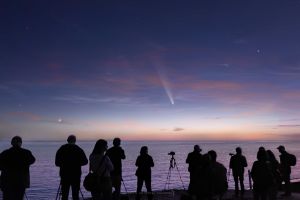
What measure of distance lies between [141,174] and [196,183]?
16.4 ft

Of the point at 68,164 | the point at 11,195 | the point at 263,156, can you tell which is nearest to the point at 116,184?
the point at 68,164

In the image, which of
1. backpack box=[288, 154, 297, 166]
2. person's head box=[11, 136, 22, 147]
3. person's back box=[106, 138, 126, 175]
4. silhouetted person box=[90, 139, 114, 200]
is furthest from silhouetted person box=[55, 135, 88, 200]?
backpack box=[288, 154, 297, 166]

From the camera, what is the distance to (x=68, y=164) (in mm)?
11141

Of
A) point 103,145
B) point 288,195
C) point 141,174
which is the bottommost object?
point 288,195

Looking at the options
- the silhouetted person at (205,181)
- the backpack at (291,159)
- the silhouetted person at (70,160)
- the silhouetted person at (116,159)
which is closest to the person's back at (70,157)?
the silhouetted person at (70,160)

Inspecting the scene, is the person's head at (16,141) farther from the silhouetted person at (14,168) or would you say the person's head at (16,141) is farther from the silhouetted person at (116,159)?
the silhouetted person at (116,159)

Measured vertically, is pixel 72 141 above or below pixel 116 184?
above

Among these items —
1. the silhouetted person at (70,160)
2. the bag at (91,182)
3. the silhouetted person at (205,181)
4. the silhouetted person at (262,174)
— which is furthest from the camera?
the silhouetted person at (262,174)

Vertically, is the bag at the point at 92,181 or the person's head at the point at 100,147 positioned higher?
the person's head at the point at 100,147

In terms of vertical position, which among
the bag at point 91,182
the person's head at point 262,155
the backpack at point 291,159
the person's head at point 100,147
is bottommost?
the bag at point 91,182

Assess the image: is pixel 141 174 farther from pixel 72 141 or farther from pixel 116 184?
pixel 72 141

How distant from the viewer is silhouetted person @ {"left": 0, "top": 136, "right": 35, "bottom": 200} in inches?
420

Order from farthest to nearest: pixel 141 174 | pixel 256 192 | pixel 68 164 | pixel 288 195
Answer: pixel 288 195, pixel 141 174, pixel 256 192, pixel 68 164

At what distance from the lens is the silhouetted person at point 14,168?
10656 millimetres
